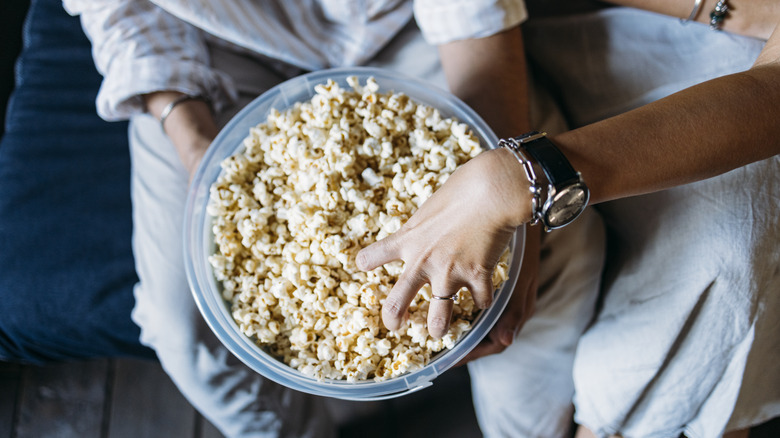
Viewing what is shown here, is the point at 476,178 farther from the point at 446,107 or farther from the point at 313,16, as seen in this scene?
the point at 313,16

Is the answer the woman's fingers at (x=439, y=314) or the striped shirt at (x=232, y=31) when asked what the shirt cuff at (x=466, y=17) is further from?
the woman's fingers at (x=439, y=314)

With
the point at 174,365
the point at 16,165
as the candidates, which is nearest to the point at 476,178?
the point at 174,365

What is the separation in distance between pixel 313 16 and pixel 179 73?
219 millimetres

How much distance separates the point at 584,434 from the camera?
88cm

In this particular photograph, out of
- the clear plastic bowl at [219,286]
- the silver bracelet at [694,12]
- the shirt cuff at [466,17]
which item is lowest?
the clear plastic bowl at [219,286]

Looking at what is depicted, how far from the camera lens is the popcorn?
22.7 inches

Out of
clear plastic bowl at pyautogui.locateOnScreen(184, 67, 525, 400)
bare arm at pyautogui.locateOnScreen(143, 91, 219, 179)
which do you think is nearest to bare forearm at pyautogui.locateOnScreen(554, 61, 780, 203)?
clear plastic bowl at pyautogui.locateOnScreen(184, 67, 525, 400)

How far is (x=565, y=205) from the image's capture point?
1.62 ft

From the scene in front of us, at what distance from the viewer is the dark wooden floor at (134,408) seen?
44.3 inches

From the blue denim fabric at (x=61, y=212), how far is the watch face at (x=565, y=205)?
735 millimetres

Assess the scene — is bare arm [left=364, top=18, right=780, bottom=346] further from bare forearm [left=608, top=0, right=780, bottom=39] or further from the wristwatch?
bare forearm [left=608, top=0, right=780, bottom=39]

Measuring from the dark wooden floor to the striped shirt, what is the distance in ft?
2.28

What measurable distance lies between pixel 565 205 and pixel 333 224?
0.25 meters

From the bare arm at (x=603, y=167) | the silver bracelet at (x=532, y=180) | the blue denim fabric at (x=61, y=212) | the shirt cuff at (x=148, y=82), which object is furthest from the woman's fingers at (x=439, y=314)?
the blue denim fabric at (x=61, y=212)
